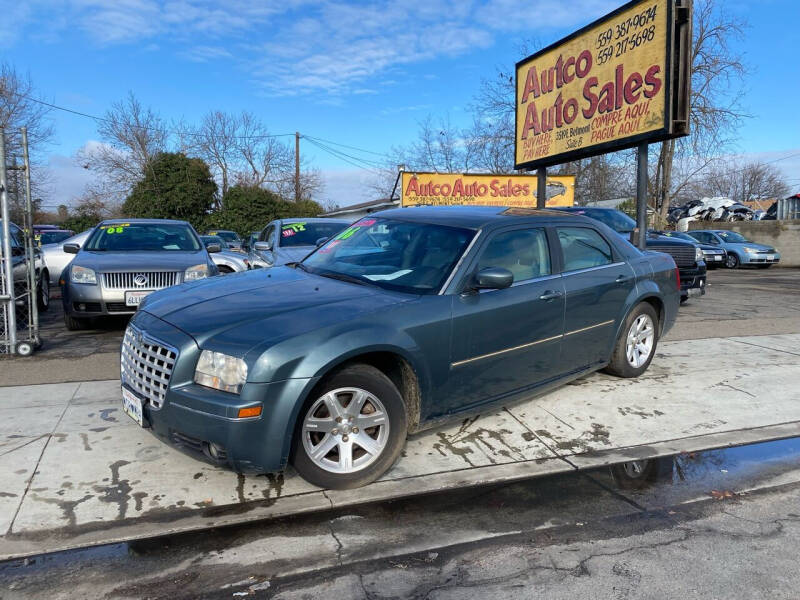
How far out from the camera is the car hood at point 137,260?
7.28 meters

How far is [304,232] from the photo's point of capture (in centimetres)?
1011

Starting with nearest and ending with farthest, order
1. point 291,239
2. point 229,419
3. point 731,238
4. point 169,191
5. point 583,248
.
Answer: point 229,419, point 583,248, point 291,239, point 731,238, point 169,191

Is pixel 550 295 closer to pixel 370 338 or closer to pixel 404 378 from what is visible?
pixel 404 378

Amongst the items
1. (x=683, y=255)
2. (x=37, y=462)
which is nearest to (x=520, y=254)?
(x=37, y=462)

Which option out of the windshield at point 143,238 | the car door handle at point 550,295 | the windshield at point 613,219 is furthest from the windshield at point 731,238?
the car door handle at point 550,295

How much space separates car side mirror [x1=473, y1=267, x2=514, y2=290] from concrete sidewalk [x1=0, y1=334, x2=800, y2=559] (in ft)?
3.86

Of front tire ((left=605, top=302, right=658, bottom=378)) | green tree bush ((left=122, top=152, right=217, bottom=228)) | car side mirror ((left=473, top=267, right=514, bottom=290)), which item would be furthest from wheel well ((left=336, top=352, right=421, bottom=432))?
green tree bush ((left=122, top=152, right=217, bottom=228))

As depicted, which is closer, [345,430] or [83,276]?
[345,430]

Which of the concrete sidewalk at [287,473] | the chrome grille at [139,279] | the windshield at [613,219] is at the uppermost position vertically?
the windshield at [613,219]

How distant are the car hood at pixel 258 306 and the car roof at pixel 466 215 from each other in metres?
0.91

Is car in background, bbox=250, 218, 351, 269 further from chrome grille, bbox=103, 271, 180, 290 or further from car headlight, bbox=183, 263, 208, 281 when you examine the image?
chrome grille, bbox=103, 271, 180, 290

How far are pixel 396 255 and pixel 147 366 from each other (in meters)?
1.85

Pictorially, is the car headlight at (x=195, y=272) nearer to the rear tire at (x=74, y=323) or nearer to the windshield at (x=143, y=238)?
the windshield at (x=143, y=238)

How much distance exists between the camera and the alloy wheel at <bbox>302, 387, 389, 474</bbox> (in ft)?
10.8
